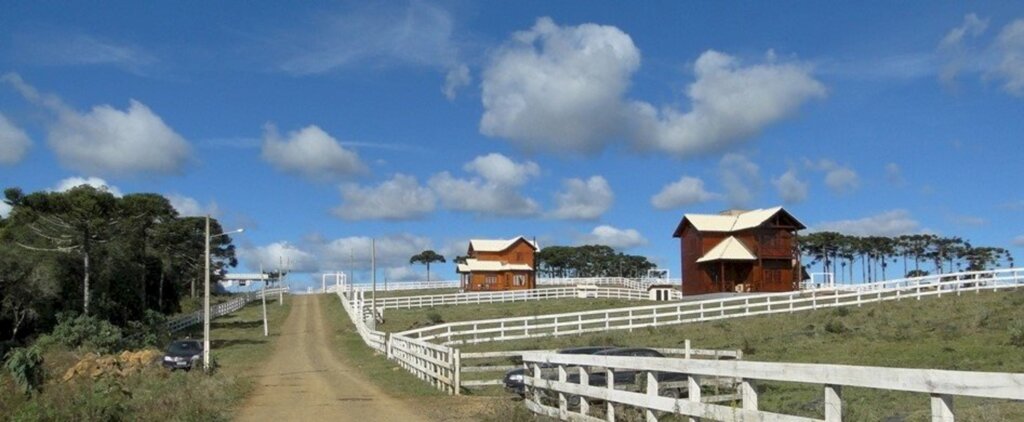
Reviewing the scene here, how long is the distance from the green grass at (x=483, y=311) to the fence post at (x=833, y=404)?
4799 cm

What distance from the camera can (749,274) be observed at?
67.8 meters

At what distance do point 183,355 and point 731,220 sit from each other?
153 feet

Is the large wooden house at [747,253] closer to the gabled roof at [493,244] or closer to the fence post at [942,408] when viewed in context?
the gabled roof at [493,244]

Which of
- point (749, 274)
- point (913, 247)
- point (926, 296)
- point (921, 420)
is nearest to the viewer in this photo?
point (921, 420)

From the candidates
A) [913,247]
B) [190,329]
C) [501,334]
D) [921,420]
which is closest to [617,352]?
[921,420]

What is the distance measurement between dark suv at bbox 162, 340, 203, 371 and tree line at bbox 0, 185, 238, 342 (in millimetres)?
13950

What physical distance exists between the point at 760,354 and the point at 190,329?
5058 cm

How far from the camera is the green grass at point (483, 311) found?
5878cm

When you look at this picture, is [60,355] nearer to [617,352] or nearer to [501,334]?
[501,334]

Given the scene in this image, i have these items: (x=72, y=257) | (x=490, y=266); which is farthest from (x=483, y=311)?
(x=490, y=266)

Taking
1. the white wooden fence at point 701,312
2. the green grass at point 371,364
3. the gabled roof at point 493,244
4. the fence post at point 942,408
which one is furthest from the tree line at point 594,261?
the fence post at point 942,408

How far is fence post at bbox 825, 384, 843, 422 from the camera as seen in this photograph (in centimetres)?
717

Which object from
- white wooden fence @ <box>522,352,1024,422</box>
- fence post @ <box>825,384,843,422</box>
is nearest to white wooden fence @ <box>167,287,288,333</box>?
white wooden fence @ <box>522,352,1024,422</box>

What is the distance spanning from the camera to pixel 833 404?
723 cm
